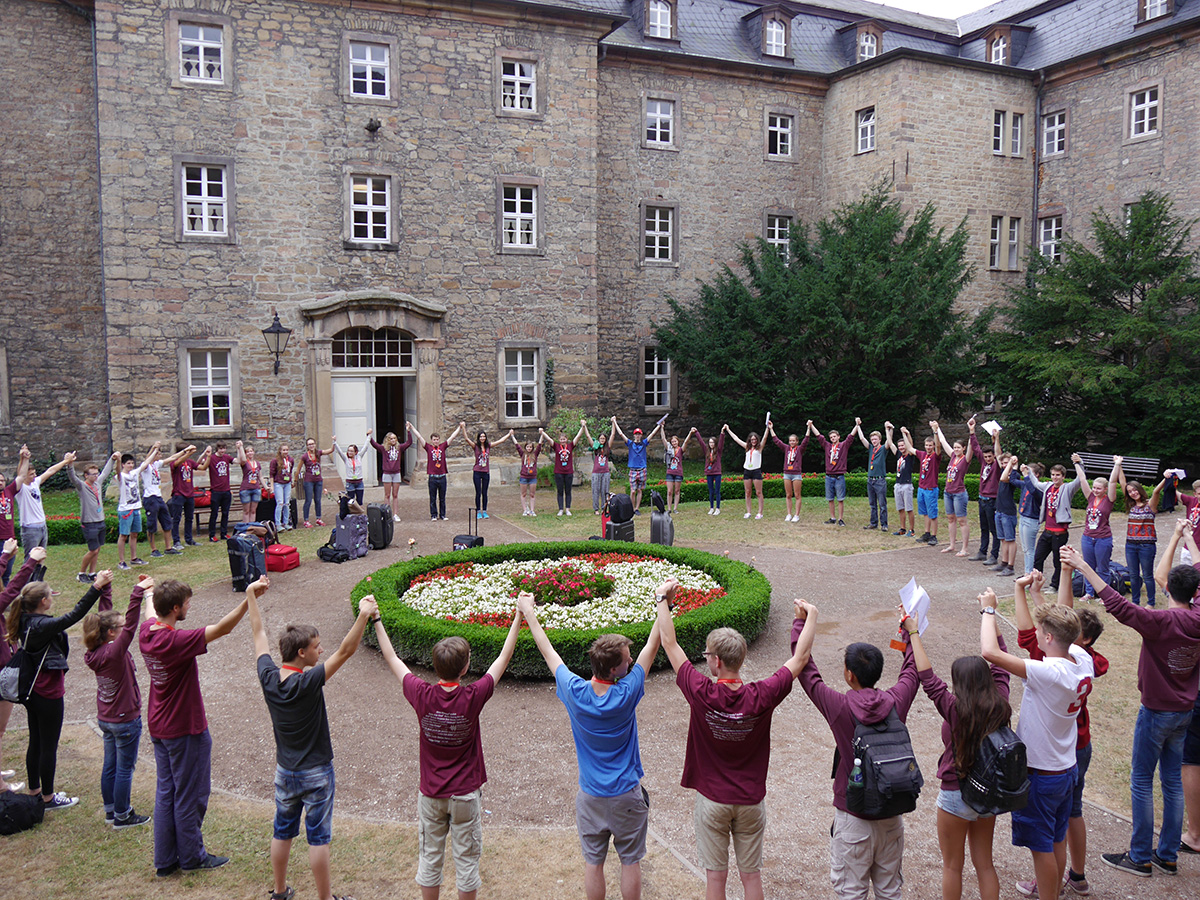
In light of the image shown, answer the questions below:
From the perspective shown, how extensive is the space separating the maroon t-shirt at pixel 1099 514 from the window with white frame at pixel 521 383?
13.5 meters

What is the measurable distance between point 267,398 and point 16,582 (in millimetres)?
13601

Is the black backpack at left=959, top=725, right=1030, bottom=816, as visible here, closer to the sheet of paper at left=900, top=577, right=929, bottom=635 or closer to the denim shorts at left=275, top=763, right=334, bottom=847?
the sheet of paper at left=900, top=577, right=929, bottom=635

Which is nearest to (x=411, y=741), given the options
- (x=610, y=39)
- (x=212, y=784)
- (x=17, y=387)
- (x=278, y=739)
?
(x=212, y=784)

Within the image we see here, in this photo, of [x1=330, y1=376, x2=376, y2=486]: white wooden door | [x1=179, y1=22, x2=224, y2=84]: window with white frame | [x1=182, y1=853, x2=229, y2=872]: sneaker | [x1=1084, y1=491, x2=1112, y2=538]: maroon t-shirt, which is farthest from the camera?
[x1=330, y1=376, x2=376, y2=486]: white wooden door

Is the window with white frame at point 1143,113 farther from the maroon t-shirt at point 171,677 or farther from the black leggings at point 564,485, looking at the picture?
the maroon t-shirt at point 171,677

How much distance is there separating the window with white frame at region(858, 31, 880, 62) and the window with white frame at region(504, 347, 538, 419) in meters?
14.5

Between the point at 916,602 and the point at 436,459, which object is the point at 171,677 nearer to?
the point at 916,602

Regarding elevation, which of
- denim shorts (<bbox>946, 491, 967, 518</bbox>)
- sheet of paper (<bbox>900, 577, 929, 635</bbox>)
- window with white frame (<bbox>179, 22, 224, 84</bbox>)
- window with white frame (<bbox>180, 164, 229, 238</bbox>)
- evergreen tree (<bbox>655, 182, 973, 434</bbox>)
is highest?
window with white frame (<bbox>179, 22, 224, 84</bbox>)

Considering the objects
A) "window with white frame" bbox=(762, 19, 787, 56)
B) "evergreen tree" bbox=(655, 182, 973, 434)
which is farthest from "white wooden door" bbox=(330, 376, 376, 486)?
"window with white frame" bbox=(762, 19, 787, 56)

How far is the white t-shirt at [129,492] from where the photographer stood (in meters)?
13.1

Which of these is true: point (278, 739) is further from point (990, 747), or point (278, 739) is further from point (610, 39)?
point (610, 39)

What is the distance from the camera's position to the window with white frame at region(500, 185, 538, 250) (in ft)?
69.6

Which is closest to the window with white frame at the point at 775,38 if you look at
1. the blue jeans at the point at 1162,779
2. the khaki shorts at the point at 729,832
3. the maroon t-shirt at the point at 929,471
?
the maroon t-shirt at the point at 929,471

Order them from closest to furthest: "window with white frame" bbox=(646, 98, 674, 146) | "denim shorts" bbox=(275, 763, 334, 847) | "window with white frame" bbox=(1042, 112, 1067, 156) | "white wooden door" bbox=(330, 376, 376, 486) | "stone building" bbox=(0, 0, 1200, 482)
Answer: "denim shorts" bbox=(275, 763, 334, 847) → "stone building" bbox=(0, 0, 1200, 482) → "white wooden door" bbox=(330, 376, 376, 486) → "window with white frame" bbox=(646, 98, 674, 146) → "window with white frame" bbox=(1042, 112, 1067, 156)
